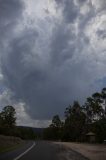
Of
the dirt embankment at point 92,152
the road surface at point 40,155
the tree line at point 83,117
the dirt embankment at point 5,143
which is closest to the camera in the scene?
the road surface at point 40,155

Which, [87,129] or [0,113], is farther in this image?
[0,113]

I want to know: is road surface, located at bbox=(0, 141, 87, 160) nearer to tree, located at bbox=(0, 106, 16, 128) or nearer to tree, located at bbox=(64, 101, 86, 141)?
tree, located at bbox=(64, 101, 86, 141)

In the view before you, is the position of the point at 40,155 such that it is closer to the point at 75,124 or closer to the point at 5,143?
the point at 5,143

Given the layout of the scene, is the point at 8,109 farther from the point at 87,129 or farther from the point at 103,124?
the point at 103,124

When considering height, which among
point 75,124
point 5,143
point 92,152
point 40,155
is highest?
point 75,124

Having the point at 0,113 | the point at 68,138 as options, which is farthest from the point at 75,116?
the point at 0,113

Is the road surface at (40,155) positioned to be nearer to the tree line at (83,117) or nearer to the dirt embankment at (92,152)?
the dirt embankment at (92,152)

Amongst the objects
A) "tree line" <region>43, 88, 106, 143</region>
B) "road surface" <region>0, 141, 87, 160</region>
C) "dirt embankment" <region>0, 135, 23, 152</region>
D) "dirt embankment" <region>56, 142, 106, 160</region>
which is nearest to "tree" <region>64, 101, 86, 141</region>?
"tree line" <region>43, 88, 106, 143</region>

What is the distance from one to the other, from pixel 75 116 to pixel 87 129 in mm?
11339

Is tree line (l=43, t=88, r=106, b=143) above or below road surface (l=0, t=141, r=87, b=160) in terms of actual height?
above

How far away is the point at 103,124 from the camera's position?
99.4m

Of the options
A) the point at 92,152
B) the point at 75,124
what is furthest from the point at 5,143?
the point at 75,124

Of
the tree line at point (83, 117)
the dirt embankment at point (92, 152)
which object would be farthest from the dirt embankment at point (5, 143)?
the tree line at point (83, 117)

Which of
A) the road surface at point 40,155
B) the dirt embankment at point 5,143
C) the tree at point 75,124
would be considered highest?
the tree at point 75,124
